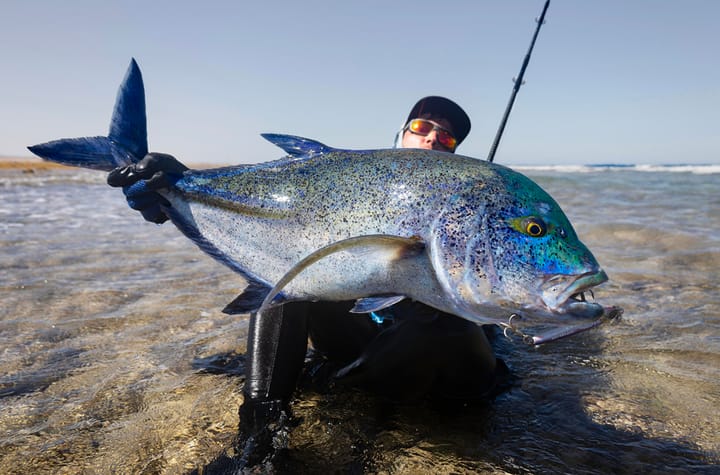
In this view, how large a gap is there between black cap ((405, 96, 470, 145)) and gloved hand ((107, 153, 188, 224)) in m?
2.15

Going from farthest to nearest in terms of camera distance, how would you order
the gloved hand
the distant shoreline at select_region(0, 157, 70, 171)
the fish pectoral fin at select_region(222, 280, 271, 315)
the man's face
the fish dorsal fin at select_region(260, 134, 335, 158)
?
the distant shoreline at select_region(0, 157, 70, 171) < the man's face < the gloved hand < the fish dorsal fin at select_region(260, 134, 335, 158) < the fish pectoral fin at select_region(222, 280, 271, 315)

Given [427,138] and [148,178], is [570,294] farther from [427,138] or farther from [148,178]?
[427,138]

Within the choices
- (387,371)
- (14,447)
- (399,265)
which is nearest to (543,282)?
(399,265)

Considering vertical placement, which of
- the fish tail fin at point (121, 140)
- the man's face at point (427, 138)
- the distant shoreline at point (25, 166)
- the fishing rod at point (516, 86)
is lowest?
the distant shoreline at point (25, 166)

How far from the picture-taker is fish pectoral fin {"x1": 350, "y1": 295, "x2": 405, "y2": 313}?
5.75ft

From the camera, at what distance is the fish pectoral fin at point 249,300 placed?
2.03 meters

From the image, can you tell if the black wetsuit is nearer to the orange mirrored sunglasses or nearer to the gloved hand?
the gloved hand

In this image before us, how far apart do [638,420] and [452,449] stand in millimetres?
1055

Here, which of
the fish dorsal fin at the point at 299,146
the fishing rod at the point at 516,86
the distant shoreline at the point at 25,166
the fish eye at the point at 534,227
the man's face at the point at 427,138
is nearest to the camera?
the fish eye at the point at 534,227

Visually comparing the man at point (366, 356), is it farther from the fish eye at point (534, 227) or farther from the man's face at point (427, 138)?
the man's face at point (427, 138)

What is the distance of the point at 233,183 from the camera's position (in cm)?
220

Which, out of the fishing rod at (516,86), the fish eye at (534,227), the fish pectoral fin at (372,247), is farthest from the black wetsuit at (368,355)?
the fishing rod at (516,86)

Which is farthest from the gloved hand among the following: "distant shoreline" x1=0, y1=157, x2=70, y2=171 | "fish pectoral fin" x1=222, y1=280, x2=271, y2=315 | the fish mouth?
"distant shoreline" x1=0, y1=157, x2=70, y2=171

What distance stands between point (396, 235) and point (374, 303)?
0.92 ft
